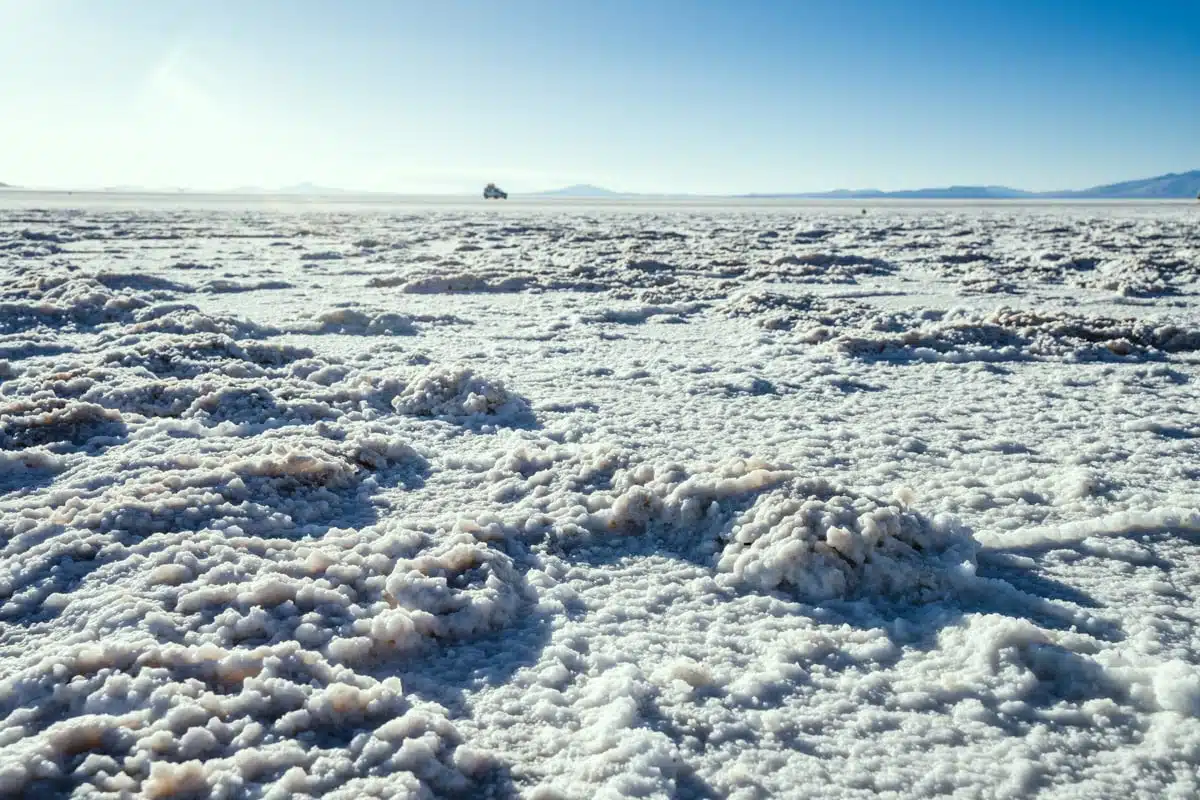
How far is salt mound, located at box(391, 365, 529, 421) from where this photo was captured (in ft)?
12.4

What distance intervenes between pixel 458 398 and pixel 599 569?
1772 mm

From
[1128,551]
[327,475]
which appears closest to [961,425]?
[1128,551]

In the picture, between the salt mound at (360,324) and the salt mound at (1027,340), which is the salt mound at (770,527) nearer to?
the salt mound at (1027,340)

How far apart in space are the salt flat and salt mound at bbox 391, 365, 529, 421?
0.02 metres

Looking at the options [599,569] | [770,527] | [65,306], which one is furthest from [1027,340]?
[65,306]

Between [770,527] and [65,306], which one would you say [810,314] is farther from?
[65,306]

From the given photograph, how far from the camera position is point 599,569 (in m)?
2.33

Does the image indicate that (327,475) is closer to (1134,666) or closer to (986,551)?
(986,551)

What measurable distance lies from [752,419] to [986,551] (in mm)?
1524

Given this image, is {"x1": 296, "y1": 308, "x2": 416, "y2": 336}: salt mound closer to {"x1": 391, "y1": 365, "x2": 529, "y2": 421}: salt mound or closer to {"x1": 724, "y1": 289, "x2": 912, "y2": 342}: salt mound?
{"x1": 391, "y1": 365, "x2": 529, "y2": 421}: salt mound

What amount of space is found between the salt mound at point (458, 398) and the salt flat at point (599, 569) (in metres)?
0.02

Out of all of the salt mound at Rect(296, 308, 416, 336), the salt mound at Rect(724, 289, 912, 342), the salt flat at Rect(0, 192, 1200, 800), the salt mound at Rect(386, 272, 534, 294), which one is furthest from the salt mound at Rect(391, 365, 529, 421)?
the salt mound at Rect(386, 272, 534, 294)

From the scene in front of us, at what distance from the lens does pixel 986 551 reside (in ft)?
7.84

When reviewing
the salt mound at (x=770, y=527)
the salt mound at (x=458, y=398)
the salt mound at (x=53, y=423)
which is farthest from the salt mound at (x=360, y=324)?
the salt mound at (x=770, y=527)
